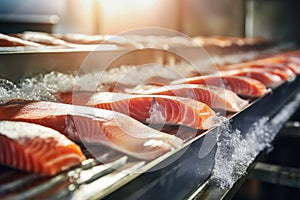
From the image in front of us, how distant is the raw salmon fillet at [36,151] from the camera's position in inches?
32.6

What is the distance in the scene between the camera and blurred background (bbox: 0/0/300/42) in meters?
6.02

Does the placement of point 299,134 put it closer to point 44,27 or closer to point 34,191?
point 34,191

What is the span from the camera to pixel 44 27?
4.34m

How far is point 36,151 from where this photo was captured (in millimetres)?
842

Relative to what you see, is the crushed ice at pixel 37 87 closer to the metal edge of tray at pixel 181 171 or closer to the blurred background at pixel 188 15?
the metal edge of tray at pixel 181 171

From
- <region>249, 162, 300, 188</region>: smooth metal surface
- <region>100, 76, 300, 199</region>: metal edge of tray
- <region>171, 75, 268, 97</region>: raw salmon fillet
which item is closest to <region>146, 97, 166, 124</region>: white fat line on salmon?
<region>100, 76, 300, 199</region>: metal edge of tray

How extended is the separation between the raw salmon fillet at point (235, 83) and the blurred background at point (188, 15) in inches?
158

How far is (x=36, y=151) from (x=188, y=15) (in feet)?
20.6

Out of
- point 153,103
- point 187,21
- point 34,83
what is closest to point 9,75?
point 34,83

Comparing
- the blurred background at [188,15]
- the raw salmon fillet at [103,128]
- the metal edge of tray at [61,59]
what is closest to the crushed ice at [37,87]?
the metal edge of tray at [61,59]

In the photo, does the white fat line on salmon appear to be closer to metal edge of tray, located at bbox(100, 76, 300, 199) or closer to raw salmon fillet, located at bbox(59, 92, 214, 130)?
raw salmon fillet, located at bbox(59, 92, 214, 130)

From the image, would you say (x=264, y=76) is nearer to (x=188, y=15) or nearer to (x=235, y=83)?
(x=235, y=83)

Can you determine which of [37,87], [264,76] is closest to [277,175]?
[264,76]

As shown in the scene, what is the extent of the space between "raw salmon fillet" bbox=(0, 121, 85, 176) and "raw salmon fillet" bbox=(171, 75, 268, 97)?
1019mm
